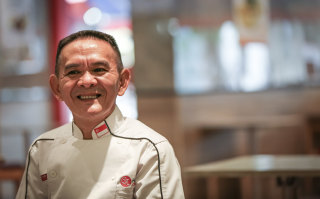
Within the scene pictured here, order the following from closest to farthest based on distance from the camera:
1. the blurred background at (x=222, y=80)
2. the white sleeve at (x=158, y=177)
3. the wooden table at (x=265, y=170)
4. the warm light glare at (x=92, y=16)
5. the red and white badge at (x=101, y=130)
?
the white sleeve at (x=158, y=177), the red and white badge at (x=101, y=130), the wooden table at (x=265, y=170), the blurred background at (x=222, y=80), the warm light glare at (x=92, y=16)

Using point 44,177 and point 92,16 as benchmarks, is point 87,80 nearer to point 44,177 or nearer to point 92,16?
point 44,177

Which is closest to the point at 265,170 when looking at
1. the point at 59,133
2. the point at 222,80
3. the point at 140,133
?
the point at 140,133

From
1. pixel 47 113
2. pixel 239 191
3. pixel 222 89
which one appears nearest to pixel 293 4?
pixel 222 89

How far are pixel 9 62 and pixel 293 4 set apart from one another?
4537mm

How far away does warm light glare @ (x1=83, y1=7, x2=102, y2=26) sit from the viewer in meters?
8.07

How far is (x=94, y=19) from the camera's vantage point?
8109 millimetres

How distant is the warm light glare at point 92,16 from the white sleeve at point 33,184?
6409 mm

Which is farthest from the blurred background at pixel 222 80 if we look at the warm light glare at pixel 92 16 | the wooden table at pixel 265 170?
the wooden table at pixel 265 170

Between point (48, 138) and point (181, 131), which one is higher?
point (48, 138)

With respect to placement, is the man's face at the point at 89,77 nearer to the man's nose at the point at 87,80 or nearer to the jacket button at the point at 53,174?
the man's nose at the point at 87,80

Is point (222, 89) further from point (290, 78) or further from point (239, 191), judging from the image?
point (239, 191)

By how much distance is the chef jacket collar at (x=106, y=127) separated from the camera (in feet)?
5.74

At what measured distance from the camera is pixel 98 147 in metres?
1.73

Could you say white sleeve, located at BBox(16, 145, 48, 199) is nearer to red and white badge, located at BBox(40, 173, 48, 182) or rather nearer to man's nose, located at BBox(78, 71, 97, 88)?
red and white badge, located at BBox(40, 173, 48, 182)
